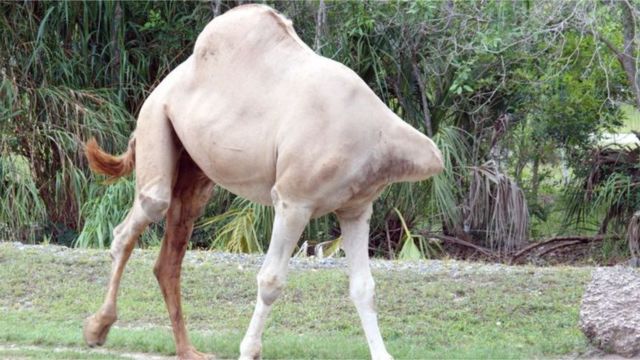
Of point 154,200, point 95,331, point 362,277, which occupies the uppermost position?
point 154,200

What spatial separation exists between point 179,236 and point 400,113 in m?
7.94

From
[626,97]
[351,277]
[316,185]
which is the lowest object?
[351,277]

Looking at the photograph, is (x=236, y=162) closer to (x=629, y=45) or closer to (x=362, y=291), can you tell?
(x=362, y=291)

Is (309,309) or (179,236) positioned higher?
(179,236)

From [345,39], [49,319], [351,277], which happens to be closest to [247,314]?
[49,319]

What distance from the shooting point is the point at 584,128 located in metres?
15.4

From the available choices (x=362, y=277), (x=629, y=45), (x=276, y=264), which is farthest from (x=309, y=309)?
(x=629, y=45)

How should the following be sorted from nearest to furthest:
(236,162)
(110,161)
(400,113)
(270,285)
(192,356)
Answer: (270,285)
(236,162)
(192,356)
(110,161)
(400,113)

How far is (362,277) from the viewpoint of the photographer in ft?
23.2

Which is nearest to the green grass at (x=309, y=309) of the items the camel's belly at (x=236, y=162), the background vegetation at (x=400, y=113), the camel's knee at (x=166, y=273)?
the camel's knee at (x=166, y=273)

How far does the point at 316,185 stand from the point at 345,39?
8.45 m

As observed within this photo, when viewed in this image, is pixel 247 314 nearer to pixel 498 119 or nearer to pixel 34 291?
pixel 34 291

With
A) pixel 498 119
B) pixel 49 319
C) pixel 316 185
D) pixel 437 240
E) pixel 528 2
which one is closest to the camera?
pixel 316 185

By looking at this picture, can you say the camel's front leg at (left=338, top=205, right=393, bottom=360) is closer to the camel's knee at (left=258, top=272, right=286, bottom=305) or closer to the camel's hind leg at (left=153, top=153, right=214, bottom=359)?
the camel's knee at (left=258, top=272, right=286, bottom=305)
